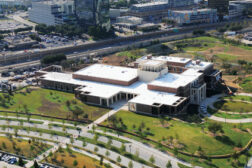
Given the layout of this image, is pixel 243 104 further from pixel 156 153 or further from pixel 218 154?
pixel 156 153

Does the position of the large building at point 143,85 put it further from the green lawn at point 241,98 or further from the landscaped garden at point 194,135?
the green lawn at point 241,98

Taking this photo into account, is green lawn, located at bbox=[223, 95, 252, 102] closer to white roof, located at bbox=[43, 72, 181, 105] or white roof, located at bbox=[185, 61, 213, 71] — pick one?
white roof, located at bbox=[185, 61, 213, 71]

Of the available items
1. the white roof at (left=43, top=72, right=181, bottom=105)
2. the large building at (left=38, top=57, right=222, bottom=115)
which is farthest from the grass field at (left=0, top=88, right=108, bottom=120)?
the white roof at (left=43, top=72, right=181, bottom=105)

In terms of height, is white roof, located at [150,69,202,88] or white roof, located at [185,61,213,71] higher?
white roof, located at [185,61,213,71]

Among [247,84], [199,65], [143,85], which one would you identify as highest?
[199,65]

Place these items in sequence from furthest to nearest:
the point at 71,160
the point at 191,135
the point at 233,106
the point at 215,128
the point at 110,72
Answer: the point at 110,72 < the point at 233,106 < the point at 191,135 < the point at 215,128 < the point at 71,160

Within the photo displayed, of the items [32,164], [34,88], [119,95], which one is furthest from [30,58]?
[32,164]

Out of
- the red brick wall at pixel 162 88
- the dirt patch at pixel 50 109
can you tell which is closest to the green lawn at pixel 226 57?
the red brick wall at pixel 162 88

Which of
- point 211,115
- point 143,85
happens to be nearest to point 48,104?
point 143,85

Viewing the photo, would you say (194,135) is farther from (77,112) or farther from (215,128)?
(77,112)
